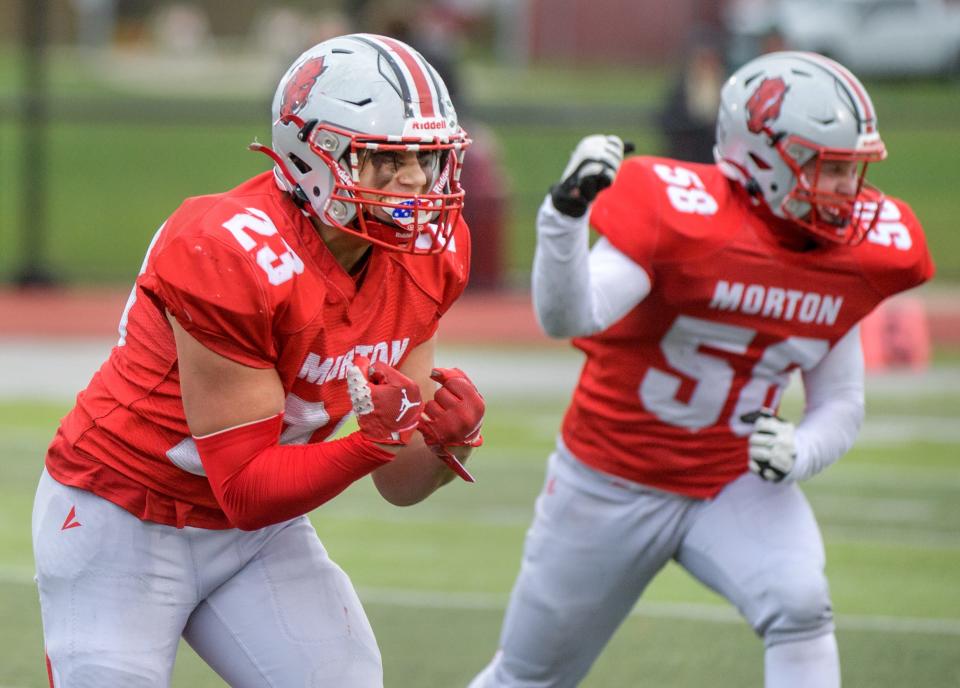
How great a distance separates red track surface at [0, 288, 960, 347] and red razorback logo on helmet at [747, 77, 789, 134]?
6575 millimetres

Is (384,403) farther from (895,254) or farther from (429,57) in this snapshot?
(429,57)

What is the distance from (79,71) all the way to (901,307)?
85.6ft

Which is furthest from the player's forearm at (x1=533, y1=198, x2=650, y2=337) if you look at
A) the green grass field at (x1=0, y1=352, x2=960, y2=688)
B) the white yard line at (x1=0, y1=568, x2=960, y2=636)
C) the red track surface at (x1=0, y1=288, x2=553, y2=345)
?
the red track surface at (x1=0, y1=288, x2=553, y2=345)

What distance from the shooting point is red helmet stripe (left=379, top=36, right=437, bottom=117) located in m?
3.17

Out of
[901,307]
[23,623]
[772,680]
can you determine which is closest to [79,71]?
[901,307]

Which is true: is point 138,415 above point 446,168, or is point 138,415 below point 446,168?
below

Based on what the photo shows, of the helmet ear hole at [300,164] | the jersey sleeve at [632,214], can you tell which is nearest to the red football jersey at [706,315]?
the jersey sleeve at [632,214]

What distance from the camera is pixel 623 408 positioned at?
4.14m

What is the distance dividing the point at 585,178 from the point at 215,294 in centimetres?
103

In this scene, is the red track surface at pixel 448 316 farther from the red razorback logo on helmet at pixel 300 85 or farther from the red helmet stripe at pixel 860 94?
the red razorback logo on helmet at pixel 300 85

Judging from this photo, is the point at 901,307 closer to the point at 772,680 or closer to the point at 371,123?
the point at 772,680

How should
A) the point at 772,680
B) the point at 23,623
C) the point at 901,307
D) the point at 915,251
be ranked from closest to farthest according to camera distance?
the point at 772,680 < the point at 915,251 < the point at 23,623 < the point at 901,307

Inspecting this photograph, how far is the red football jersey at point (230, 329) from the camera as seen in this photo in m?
3.00

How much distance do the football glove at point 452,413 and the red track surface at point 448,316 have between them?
7362mm
